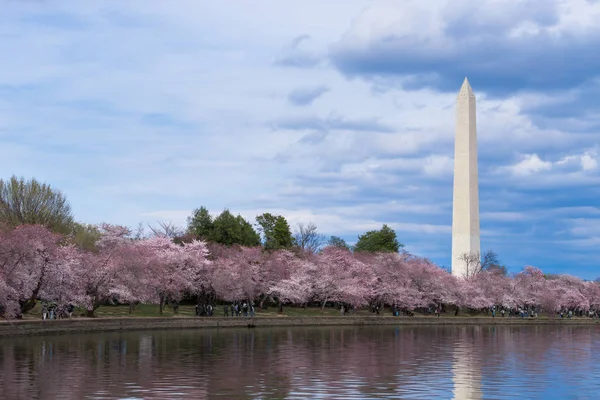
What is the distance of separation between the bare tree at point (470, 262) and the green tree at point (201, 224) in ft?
100

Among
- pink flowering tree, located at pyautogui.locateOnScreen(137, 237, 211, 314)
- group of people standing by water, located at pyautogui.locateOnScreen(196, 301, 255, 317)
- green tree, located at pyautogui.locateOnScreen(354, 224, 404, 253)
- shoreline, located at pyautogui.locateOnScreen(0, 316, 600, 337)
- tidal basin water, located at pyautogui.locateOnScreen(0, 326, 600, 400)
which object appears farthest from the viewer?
green tree, located at pyautogui.locateOnScreen(354, 224, 404, 253)

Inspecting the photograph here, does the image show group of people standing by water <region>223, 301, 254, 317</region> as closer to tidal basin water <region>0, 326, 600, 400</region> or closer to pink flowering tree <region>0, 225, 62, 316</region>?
pink flowering tree <region>0, 225, 62, 316</region>

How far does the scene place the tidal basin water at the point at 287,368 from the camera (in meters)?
25.7

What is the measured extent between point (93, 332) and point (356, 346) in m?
18.1

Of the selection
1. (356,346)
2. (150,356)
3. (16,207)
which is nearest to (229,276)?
(16,207)

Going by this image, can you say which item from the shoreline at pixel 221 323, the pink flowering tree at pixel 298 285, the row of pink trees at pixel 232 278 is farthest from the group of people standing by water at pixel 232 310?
the shoreline at pixel 221 323

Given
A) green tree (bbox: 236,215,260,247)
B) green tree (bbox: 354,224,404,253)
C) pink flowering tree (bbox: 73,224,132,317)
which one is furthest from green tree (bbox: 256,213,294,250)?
pink flowering tree (bbox: 73,224,132,317)

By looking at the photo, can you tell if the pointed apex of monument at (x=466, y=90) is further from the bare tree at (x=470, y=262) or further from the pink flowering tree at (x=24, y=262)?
the pink flowering tree at (x=24, y=262)

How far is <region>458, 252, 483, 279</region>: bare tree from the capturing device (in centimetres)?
10225

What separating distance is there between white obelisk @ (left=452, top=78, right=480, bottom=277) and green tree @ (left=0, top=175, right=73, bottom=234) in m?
45.4

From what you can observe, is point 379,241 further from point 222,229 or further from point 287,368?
point 287,368

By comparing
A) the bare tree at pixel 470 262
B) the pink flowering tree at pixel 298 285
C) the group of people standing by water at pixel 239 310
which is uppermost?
the bare tree at pixel 470 262

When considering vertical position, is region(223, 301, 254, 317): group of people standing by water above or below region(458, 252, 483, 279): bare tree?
below

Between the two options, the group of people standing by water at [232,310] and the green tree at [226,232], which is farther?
the green tree at [226,232]
